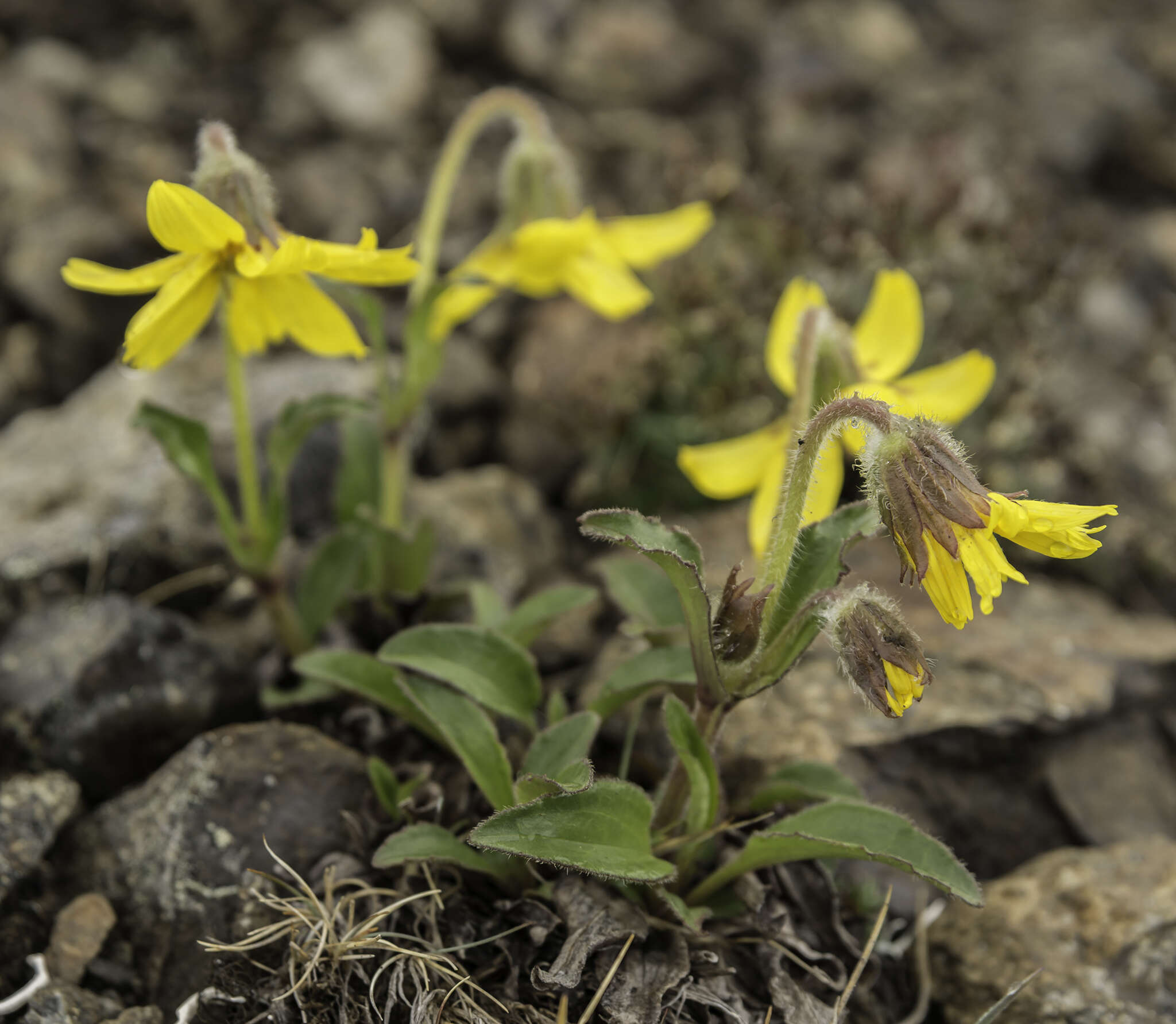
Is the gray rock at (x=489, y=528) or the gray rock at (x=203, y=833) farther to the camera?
the gray rock at (x=489, y=528)

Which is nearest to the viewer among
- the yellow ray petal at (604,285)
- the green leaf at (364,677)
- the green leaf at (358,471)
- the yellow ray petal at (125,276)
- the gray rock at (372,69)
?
the yellow ray petal at (125,276)

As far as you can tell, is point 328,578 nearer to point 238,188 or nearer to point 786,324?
point 238,188

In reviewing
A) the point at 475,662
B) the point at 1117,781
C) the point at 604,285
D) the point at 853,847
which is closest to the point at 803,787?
the point at 853,847

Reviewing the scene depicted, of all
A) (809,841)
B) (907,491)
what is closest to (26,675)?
(809,841)

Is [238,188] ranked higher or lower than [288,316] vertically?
higher

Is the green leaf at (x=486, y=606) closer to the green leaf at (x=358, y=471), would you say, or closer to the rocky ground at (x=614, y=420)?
the rocky ground at (x=614, y=420)

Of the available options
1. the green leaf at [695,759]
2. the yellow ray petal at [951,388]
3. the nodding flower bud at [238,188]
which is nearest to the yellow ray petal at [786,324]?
the yellow ray petal at [951,388]
